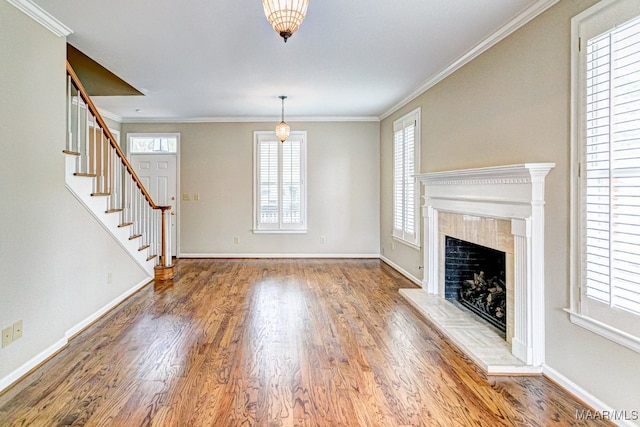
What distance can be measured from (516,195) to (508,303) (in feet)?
2.88

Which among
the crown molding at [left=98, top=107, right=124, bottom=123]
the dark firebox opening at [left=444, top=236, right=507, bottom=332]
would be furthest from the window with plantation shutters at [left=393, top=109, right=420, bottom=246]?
the crown molding at [left=98, top=107, right=124, bottom=123]

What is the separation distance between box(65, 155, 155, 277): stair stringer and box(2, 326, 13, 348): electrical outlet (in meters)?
1.21

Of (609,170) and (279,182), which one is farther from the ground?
(279,182)

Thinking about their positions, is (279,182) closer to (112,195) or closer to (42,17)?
(112,195)

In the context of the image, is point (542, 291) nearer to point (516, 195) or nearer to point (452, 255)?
point (516, 195)

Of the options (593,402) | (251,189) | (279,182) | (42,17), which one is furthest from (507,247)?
(251,189)

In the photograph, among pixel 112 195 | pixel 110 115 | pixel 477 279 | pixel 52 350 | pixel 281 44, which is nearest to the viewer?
pixel 52 350

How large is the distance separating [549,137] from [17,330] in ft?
12.7

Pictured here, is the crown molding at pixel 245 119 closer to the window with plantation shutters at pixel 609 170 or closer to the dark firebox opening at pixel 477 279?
the dark firebox opening at pixel 477 279

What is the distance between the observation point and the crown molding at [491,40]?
8.18ft

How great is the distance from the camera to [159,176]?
6.80 meters

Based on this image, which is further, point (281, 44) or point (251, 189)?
point (251, 189)

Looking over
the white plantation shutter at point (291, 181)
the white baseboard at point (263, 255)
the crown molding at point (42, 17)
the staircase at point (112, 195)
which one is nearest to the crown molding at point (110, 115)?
the staircase at point (112, 195)

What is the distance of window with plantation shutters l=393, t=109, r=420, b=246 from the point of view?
16.2 feet
